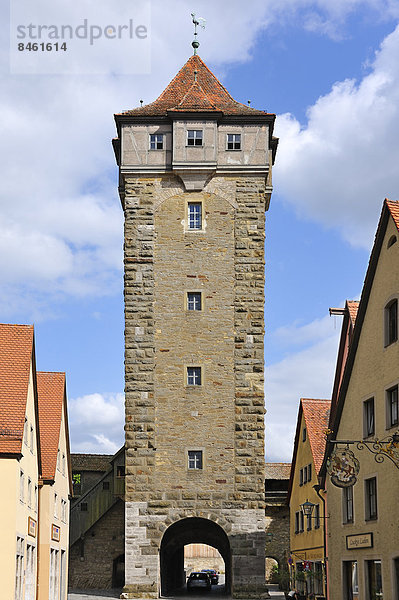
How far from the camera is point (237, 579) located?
34.3 m

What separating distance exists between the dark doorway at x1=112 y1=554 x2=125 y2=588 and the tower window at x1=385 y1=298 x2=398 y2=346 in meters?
23.3

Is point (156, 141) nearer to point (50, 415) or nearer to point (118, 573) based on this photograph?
point (50, 415)

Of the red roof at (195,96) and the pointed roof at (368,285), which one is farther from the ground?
the red roof at (195,96)

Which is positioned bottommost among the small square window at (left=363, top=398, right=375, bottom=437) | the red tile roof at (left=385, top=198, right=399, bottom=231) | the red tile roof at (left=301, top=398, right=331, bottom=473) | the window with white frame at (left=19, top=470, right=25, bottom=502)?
the window with white frame at (left=19, top=470, right=25, bottom=502)

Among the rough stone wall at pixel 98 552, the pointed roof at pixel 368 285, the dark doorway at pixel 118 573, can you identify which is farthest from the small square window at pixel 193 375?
the dark doorway at pixel 118 573

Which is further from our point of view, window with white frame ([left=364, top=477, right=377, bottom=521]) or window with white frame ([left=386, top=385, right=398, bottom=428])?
window with white frame ([left=364, top=477, right=377, bottom=521])

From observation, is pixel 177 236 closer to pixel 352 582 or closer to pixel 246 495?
pixel 246 495

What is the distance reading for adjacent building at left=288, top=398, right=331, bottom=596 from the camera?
34944 mm

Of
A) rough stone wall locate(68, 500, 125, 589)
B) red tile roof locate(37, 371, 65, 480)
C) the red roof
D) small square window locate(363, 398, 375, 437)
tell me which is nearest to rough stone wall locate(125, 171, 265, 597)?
red tile roof locate(37, 371, 65, 480)

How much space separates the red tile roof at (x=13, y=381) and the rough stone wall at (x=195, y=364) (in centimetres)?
890

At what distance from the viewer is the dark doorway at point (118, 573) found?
40844mm

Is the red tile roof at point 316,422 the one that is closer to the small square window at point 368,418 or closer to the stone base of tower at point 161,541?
the stone base of tower at point 161,541

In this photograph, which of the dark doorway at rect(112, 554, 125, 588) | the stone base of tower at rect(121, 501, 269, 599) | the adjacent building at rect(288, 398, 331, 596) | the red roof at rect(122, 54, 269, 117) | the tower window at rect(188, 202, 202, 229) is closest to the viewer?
the stone base of tower at rect(121, 501, 269, 599)

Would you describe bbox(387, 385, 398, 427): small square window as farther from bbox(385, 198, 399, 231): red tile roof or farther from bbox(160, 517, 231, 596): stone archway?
bbox(160, 517, 231, 596): stone archway
